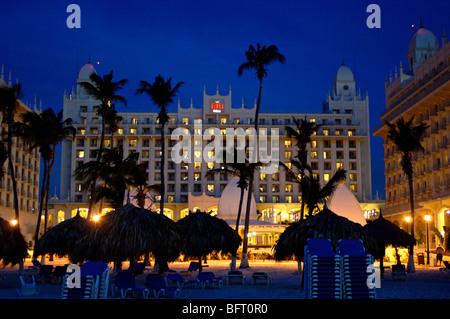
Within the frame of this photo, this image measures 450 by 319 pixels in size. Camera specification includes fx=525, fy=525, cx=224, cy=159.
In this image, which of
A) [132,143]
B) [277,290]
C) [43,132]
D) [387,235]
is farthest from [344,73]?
[277,290]

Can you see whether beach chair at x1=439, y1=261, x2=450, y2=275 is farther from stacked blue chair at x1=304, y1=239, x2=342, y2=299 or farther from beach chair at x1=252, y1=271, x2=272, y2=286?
stacked blue chair at x1=304, y1=239, x2=342, y2=299

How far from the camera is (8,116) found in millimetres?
31734

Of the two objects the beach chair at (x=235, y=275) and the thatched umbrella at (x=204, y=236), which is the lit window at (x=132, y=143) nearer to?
the thatched umbrella at (x=204, y=236)

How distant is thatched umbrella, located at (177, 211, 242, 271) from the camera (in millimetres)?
22797

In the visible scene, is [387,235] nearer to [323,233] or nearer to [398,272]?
[398,272]

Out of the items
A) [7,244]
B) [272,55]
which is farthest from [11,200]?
[7,244]

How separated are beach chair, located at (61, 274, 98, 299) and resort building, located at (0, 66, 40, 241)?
44.2 metres

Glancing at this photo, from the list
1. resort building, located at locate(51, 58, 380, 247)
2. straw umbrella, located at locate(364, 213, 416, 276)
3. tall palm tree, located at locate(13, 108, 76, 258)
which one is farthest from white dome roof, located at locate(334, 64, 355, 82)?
straw umbrella, located at locate(364, 213, 416, 276)

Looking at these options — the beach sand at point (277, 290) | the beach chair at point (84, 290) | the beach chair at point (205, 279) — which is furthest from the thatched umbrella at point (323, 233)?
the beach chair at point (84, 290)

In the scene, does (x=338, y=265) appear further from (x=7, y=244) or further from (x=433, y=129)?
(x=433, y=129)

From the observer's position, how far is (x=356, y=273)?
1202 centimetres

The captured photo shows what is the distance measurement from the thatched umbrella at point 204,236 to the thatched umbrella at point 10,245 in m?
6.65

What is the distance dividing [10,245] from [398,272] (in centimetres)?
1558

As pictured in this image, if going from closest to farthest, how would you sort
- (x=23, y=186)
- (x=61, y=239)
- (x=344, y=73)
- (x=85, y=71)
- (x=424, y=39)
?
(x=61, y=239) → (x=23, y=186) → (x=424, y=39) → (x=85, y=71) → (x=344, y=73)
